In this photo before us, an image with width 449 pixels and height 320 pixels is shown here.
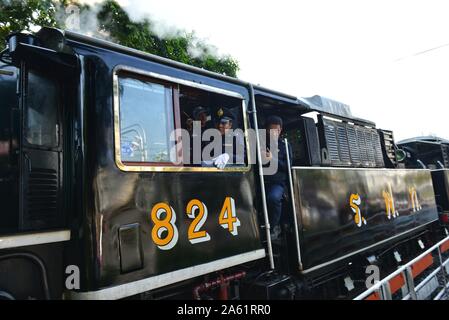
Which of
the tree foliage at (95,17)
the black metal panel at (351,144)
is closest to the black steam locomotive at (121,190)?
the black metal panel at (351,144)

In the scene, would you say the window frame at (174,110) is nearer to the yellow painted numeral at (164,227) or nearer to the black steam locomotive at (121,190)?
the black steam locomotive at (121,190)

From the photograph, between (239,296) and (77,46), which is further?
(239,296)

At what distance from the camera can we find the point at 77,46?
2.16 metres

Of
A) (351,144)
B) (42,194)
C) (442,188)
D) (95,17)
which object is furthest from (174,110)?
(442,188)

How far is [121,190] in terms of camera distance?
2.13m

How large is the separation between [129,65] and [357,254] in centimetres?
352

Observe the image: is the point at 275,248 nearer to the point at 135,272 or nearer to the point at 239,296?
the point at 239,296

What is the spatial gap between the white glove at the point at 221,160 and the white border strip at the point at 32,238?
1255mm

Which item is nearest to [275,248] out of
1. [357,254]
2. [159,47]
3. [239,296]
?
[239,296]

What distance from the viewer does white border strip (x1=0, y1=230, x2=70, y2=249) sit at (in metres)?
1.82

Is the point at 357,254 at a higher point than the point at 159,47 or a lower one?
lower

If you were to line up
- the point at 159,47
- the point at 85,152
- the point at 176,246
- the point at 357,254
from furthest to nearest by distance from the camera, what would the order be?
the point at 159,47 → the point at 357,254 → the point at 176,246 → the point at 85,152

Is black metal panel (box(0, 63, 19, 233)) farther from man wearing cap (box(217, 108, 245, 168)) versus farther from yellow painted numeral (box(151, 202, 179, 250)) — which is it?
man wearing cap (box(217, 108, 245, 168))

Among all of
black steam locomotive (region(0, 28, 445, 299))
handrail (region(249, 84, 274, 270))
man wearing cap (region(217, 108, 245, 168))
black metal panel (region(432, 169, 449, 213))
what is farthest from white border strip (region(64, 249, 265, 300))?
black metal panel (region(432, 169, 449, 213))
